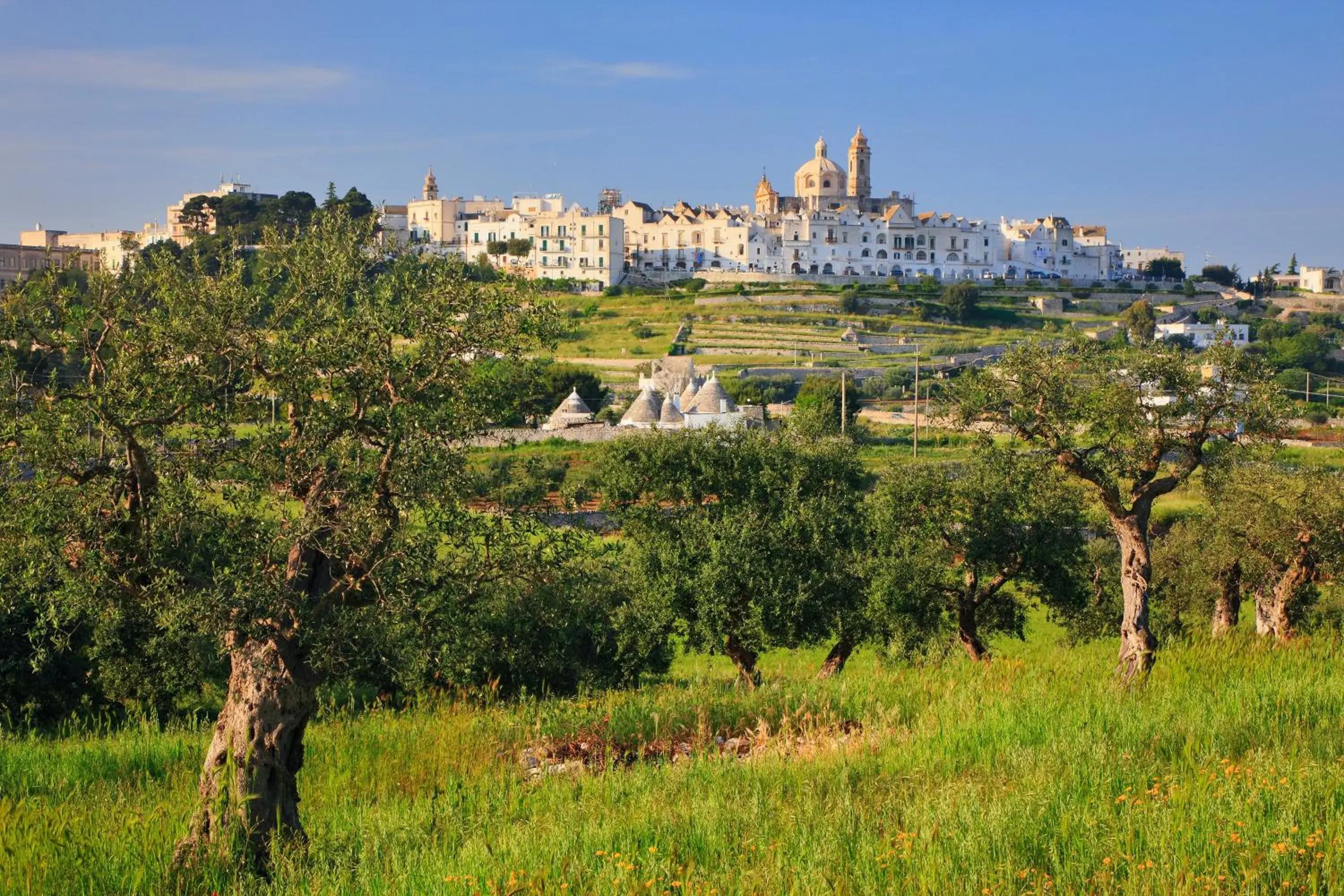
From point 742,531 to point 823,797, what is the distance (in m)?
11.4

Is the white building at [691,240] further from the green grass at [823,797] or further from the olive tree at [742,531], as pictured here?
the green grass at [823,797]

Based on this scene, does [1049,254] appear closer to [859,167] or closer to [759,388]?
[859,167]

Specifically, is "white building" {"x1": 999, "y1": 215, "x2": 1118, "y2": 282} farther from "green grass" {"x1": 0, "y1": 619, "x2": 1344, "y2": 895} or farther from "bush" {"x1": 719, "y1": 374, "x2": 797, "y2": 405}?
"green grass" {"x1": 0, "y1": 619, "x2": 1344, "y2": 895}

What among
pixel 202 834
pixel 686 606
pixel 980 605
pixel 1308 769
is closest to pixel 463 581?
pixel 202 834

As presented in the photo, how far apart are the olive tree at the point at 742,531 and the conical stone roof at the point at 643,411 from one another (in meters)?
32.1

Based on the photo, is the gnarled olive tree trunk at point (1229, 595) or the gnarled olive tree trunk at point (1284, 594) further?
the gnarled olive tree trunk at point (1229, 595)

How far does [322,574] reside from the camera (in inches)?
331

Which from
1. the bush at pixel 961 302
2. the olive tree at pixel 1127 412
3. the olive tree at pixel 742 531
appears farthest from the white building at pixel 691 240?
the olive tree at pixel 1127 412

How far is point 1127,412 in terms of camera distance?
12.5 m

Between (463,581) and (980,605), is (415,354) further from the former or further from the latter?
(980,605)

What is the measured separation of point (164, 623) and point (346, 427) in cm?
155

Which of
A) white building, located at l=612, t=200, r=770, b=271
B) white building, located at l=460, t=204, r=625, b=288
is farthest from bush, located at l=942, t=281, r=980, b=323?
white building, located at l=460, t=204, r=625, b=288

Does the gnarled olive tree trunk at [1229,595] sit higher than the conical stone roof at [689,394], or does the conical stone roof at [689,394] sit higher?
the conical stone roof at [689,394]

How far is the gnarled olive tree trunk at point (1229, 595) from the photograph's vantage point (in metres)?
21.4
